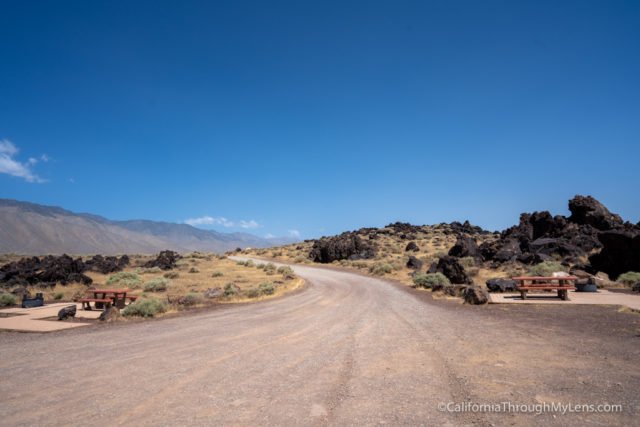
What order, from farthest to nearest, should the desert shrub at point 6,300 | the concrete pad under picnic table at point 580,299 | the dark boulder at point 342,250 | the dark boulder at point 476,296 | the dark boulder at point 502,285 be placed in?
the dark boulder at point 342,250 → the dark boulder at point 502,285 → the desert shrub at point 6,300 → the dark boulder at point 476,296 → the concrete pad under picnic table at point 580,299

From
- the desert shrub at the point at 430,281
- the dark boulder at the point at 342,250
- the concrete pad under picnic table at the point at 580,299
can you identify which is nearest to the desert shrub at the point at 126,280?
the desert shrub at the point at 430,281

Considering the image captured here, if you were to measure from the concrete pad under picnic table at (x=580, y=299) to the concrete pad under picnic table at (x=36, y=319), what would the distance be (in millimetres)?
16256

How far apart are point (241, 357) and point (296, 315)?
587cm

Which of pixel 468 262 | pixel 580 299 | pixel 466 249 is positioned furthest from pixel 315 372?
pixel 466 249

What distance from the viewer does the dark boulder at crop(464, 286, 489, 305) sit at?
1470 centimetres

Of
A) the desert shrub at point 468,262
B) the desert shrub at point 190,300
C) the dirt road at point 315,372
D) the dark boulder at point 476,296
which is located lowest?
the dirt road at point 315,372

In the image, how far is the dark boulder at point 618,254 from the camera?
21297 millimetres

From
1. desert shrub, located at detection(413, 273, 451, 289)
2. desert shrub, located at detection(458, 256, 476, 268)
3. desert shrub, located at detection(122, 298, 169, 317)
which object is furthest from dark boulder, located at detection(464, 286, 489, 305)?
desert shrub, located at detection(458, 256, 476, 268)

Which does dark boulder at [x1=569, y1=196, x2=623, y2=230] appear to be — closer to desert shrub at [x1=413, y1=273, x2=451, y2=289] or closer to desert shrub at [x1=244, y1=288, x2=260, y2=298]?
desert shrub at [x1=413, y1=273, x2=451, y2=289]

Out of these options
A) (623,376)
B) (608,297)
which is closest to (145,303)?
(623,376)

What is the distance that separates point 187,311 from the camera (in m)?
14.7

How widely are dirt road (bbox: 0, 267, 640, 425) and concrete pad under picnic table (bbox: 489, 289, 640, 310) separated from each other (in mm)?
3597

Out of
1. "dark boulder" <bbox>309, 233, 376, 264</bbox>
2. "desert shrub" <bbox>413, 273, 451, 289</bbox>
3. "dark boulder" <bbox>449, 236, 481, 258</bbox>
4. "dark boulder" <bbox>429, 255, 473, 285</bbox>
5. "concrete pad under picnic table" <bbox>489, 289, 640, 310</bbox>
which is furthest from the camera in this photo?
"dark boulder" <bbox>309, 233, 376, 264</bbox>

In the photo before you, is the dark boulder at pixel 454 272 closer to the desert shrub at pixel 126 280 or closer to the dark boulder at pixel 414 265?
the dark boulder at pixel 414 265
